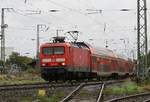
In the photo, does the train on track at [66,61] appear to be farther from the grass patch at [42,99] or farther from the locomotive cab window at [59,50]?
the grass patch at [42,99]

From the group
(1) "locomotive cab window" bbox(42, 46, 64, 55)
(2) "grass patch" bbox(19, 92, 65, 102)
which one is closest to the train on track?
(1) "locomotive cab window" bbox(42, 46, 64, 55)

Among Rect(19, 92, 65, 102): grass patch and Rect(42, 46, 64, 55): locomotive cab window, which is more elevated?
Rect(42, 46, 64, 55): locomotive cab window

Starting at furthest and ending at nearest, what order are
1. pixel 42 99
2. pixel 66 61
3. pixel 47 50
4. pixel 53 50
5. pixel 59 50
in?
pixel 47 50
pixel 53 50
pixel 59 50
pixel 66 61
pixel 42 99

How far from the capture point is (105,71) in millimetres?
46781

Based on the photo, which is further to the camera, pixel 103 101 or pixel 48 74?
pixel 48 74

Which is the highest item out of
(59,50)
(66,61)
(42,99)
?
(59,50)

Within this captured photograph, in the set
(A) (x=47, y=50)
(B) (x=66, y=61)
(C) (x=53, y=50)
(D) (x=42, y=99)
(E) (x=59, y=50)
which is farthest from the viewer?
(A) (x=47, y=50)

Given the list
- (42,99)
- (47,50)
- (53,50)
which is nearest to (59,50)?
(53,50)

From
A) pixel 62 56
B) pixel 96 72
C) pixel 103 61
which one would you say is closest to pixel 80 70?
pixel 62 56

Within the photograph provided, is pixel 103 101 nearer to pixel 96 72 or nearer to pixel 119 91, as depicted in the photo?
pixel 119 91

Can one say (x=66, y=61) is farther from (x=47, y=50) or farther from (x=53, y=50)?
(x=47, y=50)

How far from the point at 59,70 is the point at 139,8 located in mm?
8631

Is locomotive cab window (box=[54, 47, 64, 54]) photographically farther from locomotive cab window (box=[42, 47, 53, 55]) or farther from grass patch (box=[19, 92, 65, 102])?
grass patch (box=[19, 92, 65, 102])

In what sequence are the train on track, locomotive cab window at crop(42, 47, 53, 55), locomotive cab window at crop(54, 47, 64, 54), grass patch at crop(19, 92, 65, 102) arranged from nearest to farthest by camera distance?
grass patch at crop(19, 92, 65, 102)
the train on track
locomotive cab window at crop(54, 47, 64, 54)
locomotive cab window at crop(42, 47, 53, 55)
